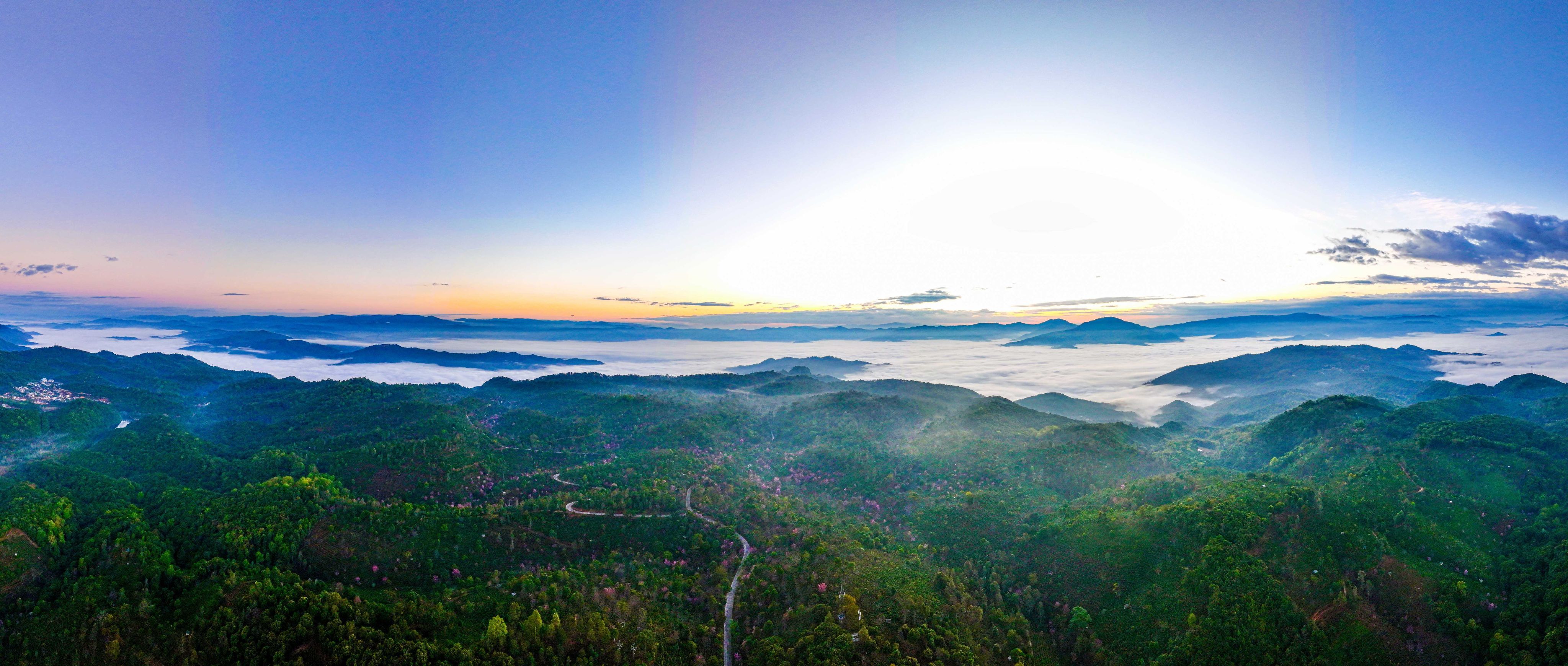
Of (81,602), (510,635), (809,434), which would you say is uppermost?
(81,602)

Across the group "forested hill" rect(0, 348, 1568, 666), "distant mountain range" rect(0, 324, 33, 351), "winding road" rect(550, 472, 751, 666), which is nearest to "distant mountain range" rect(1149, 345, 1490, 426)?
"forested hill" rect(0, 348, 1568, 666)

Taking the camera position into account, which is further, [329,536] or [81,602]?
[329,536]

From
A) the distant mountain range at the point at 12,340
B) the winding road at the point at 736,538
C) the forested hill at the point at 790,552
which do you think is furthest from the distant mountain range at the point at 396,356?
the winding road at the point at 736,538

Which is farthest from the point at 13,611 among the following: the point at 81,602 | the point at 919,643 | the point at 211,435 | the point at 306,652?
the point at 211,435

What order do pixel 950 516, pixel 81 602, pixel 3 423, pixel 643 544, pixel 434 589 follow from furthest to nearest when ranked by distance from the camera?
pixel 3 423 → pixel 950 516 → pixel 643 544 → pixel 434 589 → pixel 81 602

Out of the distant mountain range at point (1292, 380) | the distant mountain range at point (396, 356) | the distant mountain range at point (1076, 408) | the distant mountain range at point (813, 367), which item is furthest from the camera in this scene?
the distant mountain range at point (813, 367)

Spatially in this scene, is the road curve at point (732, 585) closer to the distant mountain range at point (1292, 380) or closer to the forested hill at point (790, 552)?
the forested hill at point (790, 552)

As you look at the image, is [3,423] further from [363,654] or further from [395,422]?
[363,654]
